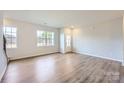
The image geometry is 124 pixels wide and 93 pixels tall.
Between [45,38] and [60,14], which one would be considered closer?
[60,14]

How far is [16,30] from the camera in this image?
6059 millimetres

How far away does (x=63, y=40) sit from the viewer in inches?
361

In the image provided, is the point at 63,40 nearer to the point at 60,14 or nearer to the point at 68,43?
the point at 68,43

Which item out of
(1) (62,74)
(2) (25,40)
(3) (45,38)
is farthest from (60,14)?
(3) (45,38)

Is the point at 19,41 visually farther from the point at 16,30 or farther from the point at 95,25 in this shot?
the point at 95,25

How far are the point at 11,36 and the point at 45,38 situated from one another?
114 inches

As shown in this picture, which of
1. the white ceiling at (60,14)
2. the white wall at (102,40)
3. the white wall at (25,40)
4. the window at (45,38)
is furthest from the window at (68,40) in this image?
the white ceiling at (60,14)

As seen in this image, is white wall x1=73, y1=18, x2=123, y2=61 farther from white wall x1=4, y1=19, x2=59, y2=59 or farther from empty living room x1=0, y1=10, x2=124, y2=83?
white wall x1=4, y1=19, x2=59, y2=59

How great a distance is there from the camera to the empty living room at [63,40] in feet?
14.8

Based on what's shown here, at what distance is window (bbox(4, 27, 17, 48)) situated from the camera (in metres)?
5.80

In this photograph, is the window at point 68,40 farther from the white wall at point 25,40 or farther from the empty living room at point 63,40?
the white wall at point 25,40
